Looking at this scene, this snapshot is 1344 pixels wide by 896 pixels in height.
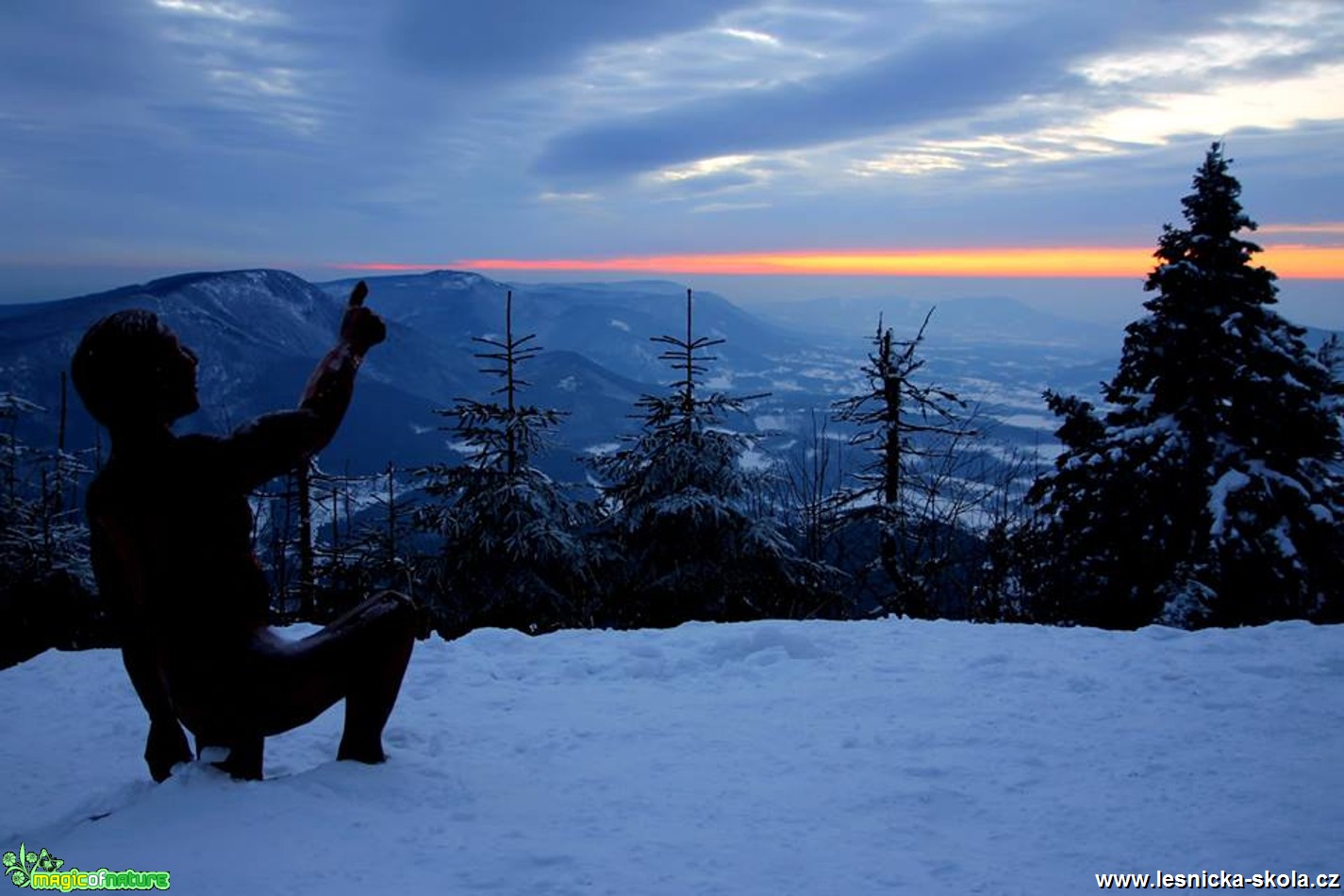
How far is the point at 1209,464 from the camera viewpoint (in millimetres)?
11648

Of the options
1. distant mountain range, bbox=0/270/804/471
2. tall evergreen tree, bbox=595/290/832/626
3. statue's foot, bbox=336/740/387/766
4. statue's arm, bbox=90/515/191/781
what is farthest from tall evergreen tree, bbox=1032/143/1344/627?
distant mountain range, bbox=0/270/804/471

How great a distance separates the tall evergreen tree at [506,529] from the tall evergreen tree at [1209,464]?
777cm

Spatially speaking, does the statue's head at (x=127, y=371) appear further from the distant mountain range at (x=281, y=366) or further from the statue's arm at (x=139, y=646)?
the distant mountain range at (x=281, y=366)

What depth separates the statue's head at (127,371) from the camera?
324cm

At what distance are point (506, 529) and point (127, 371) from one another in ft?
33.4

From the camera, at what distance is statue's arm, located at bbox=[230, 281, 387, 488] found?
3410mm

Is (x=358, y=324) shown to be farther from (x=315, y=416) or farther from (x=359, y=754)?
(x=359, y=754)

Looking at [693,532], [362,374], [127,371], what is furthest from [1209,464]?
[362,374]

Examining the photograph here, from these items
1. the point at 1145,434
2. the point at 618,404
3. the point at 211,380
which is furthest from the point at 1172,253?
the point at 618,404

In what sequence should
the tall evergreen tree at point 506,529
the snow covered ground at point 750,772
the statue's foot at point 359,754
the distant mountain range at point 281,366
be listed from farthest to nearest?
the distant mountain range at point 281,366, the tall evergreen tree at point 506,529, the statue's foot at point 359,754, the snow covered ground at point 750,772

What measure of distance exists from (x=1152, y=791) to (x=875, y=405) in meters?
11.6

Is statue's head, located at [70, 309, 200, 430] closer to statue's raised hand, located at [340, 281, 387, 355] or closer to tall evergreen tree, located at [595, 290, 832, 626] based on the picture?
statue's raised hand, located at [340, 281, 387, 355]

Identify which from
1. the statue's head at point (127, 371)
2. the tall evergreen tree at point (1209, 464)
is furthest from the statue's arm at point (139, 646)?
the tall evergreen tree at point (1209, 464)

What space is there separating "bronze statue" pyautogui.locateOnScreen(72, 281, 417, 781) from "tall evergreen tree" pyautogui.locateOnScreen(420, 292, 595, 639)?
30.7ft
